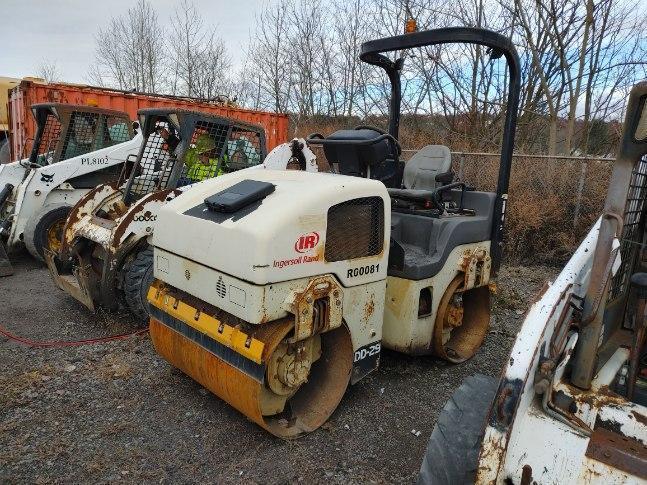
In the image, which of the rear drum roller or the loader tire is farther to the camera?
the loader tire

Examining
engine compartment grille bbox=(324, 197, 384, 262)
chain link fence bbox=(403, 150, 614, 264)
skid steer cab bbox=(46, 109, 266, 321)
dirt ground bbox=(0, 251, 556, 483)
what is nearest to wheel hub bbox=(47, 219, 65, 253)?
skid steer cab bbox=(46, 109, 266, 321)

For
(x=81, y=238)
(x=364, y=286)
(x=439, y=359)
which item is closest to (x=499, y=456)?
(x=364, y=286)

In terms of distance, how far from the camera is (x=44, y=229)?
6.02 metres

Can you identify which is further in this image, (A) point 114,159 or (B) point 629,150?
(A) point 114,159

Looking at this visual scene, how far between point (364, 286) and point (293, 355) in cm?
57

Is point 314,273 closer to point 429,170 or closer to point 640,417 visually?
point 640,417

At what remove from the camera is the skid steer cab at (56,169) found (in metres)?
6.12

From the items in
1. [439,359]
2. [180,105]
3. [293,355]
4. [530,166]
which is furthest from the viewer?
[180,105]

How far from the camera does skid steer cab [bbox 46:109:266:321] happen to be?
13.5 ft

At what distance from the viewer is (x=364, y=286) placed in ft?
9.27

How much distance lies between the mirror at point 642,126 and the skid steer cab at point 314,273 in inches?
53.5

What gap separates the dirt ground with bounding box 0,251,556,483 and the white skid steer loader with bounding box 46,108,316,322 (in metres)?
0.51

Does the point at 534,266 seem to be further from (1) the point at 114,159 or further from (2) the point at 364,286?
(1) the point at 114,159

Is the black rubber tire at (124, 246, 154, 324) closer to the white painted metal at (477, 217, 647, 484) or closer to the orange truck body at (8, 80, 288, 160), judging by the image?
the white painted metal at (477, 217, 647, 484)
